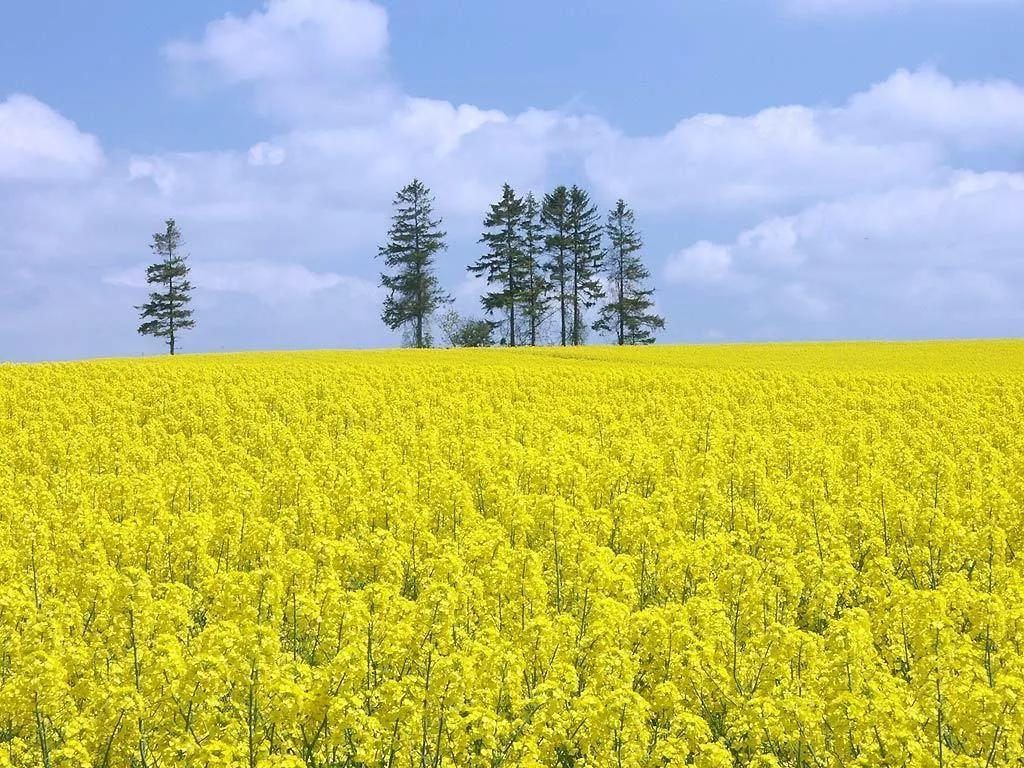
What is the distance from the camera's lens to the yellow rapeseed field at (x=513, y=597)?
7.05 metres

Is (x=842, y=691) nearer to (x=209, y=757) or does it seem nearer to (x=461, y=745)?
(x=461, y=745)

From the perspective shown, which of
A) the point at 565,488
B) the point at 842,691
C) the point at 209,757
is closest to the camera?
the point at 209,757

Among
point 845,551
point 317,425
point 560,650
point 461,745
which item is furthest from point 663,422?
point 461,745

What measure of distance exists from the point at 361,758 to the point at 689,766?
2425 millimetres

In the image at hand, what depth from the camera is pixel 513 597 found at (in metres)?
10.3

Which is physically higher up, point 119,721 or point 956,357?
point 956,357

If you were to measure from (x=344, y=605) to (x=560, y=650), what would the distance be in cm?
201

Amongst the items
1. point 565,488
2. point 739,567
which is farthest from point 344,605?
point 565,488

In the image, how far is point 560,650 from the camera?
27.6 feet

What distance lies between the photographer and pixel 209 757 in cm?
653

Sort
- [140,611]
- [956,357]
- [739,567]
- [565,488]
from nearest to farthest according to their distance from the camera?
[140,611] → [739,567] → [565,488] → [956,357]

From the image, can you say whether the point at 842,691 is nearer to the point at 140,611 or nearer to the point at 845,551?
the point at 845,551

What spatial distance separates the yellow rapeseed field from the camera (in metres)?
7.05

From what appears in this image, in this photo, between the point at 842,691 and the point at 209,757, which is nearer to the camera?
the point at 209,757
